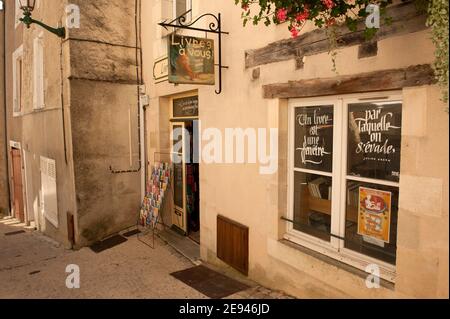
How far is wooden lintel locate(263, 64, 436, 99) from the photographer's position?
8.40 ft

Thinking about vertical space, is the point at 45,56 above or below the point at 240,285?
above

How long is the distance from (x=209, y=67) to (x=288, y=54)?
123 centimetres

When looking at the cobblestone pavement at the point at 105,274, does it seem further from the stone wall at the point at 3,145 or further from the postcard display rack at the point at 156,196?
the stone wall at the point at 3,145

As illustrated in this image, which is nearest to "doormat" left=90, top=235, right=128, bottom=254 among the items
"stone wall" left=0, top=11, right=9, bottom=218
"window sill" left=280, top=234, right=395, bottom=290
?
"window sill" left=280, top=234, right=395, bottom=290

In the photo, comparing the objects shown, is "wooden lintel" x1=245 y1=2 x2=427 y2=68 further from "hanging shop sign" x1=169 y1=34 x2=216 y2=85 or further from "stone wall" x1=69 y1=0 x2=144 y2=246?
"stone wall" x1=69 y1=0 x2=144 y2=246

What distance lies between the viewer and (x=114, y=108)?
22.7ft

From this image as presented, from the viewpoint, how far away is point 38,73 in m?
8.26

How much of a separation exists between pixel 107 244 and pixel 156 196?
51.6 inches

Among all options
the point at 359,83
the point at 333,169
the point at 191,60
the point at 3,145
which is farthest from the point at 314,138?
the point at 3,145

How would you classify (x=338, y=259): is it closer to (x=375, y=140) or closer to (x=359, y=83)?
(x=375, y=140)

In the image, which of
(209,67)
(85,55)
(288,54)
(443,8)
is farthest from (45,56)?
(443,8)

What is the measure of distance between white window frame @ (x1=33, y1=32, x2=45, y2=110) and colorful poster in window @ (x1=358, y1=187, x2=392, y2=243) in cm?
728

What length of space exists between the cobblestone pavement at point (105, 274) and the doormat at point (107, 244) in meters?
0.12
